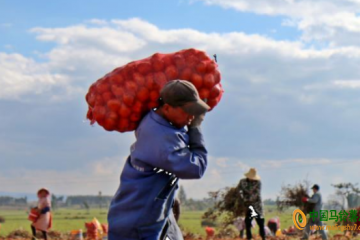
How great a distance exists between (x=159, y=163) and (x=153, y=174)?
0.16 metres

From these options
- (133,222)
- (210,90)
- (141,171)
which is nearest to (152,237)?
(133,222)

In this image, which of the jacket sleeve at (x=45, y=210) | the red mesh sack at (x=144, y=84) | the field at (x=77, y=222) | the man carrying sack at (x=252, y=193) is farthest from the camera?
the field at (x=77, y=222)

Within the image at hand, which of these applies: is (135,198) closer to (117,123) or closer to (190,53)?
(117,123)

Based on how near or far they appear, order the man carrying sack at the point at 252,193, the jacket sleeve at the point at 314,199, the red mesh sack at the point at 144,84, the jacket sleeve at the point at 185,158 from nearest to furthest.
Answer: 1. the jacket sleeve at the point at 185,158
2. the red mesh sack at the point at 144,84
3. the man carrying sack at the point at 252,193
4. the jacket sleeve at the point at 314,199

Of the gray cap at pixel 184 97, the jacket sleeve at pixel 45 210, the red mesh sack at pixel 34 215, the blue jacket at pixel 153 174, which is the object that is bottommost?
the blue jacket at pixel 153 174

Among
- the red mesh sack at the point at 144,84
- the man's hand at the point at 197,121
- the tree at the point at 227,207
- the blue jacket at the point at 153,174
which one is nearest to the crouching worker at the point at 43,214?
the tree at the point at 227,207

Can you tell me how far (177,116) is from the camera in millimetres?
5031

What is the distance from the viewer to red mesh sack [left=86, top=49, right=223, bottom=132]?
17.8 ft

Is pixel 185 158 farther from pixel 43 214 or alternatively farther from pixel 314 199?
pixel 314 199

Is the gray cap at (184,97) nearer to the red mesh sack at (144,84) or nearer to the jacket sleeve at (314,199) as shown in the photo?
the red mesh sack at (144,84)

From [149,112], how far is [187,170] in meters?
0.69

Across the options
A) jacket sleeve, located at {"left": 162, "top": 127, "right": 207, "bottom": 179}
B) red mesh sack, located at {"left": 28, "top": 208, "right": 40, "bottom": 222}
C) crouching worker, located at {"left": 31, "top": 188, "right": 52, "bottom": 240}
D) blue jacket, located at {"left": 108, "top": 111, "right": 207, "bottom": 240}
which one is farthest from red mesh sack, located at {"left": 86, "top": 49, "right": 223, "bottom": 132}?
red mesh sack, located at {"left": 28, "top": 208, "right": 40, "bottom": 222}

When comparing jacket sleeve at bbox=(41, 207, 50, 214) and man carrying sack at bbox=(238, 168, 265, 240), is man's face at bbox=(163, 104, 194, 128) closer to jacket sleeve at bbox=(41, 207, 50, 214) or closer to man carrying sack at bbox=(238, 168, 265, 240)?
man carrying sack at bbox=(238, 168, 265, 240)

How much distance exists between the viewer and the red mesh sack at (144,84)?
214 inches
